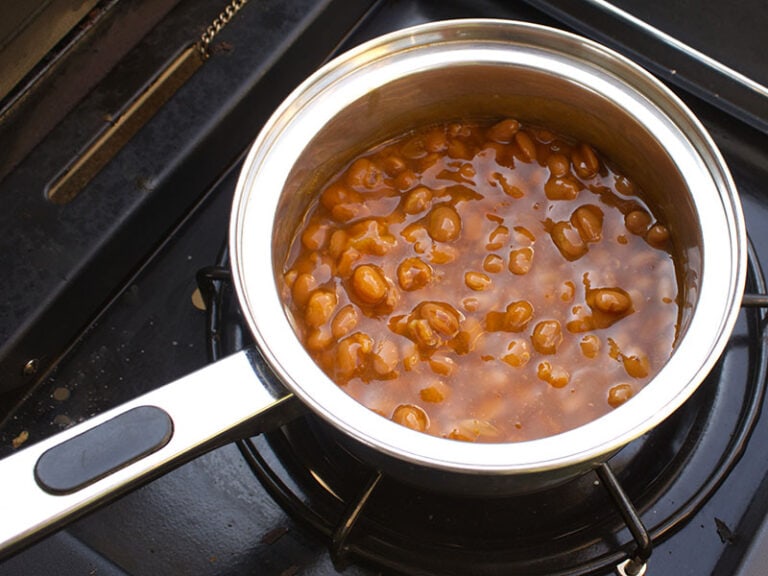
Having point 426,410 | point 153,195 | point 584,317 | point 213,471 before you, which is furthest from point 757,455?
point 153,195

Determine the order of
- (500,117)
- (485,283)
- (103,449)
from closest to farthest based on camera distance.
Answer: (103,449) < (485,283) < (500,117)

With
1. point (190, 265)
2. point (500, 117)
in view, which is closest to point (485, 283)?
point (500, 117)

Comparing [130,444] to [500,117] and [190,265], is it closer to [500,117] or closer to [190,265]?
[190,265]

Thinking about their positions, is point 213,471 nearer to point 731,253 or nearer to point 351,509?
point 351,509

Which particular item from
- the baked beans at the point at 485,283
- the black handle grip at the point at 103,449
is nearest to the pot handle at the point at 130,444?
the black handle grip at the point at 103,449

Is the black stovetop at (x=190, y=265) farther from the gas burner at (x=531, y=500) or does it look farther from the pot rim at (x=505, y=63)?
the pot rim at (x=505, y=63)
